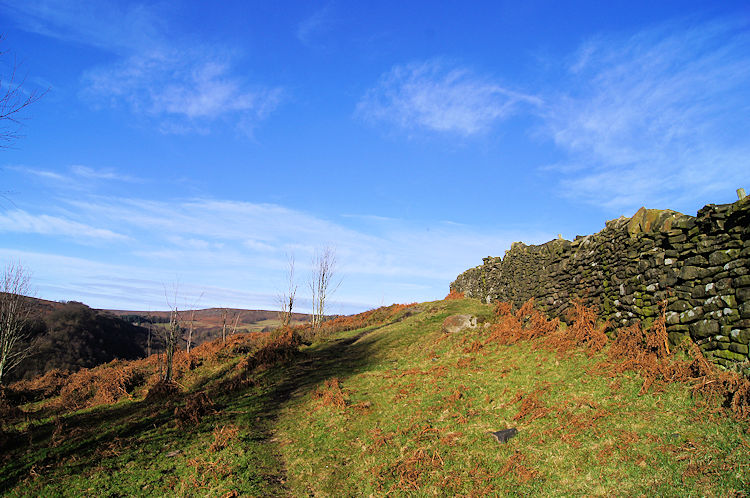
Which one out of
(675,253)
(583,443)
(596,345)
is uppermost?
(675,253)

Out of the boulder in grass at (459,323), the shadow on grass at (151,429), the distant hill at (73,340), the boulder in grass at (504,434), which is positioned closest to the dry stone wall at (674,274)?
the boulder in grass at (459,323)

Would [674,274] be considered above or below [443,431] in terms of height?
above

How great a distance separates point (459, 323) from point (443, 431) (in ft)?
36.9

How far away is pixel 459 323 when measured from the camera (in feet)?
66.9

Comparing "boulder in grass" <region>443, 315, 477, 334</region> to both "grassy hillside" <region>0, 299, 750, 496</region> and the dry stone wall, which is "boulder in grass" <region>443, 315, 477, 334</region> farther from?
the dry stone wall

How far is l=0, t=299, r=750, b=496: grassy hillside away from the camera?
6.91m

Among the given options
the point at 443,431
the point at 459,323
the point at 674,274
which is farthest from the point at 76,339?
the point at 674,274

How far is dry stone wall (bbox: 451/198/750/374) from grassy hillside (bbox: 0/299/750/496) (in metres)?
0.75

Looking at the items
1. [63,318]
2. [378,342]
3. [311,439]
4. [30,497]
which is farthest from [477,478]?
[63,318]

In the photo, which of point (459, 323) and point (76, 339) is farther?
point (76, 339)

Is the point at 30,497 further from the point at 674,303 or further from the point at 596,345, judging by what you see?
the point at 674,303

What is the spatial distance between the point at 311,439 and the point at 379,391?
141 inches

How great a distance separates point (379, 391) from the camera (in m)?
13.8

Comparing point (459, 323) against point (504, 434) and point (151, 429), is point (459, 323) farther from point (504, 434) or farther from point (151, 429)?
point (151, 429)
